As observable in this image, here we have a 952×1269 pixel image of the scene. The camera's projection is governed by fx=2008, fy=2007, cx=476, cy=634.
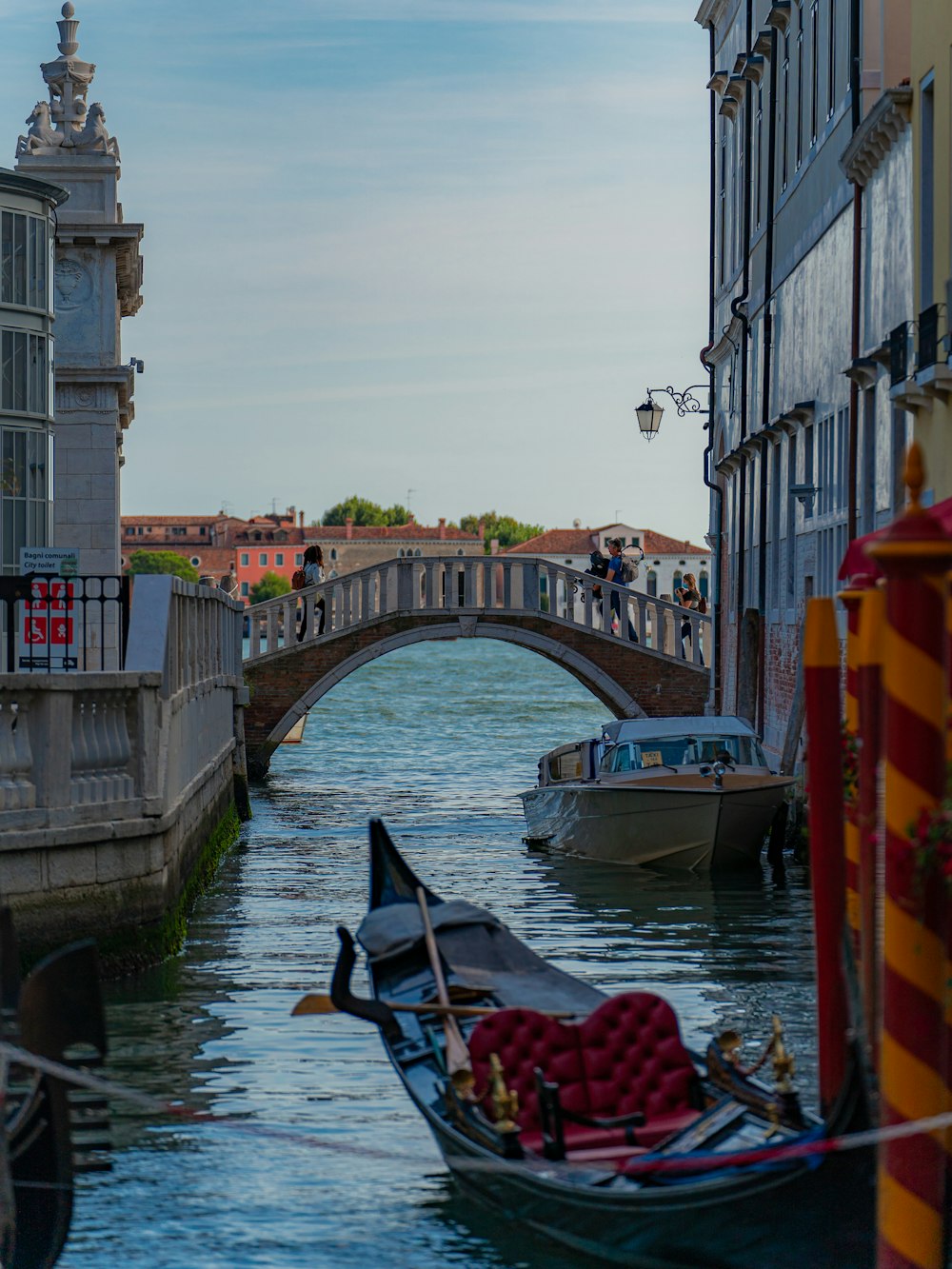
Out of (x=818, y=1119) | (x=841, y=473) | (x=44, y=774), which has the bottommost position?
(x=818, y=1119)

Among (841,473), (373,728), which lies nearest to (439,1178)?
(841,473)

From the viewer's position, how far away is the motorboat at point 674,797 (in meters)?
13.4

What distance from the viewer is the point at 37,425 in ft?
43.3

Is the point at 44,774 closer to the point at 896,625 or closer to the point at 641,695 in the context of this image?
the point at 896,625

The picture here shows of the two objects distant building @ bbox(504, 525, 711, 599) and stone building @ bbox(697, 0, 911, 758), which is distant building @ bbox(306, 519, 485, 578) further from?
stone building @ bbox(697, 0, 911, 758)

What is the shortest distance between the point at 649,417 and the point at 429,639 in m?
4.62

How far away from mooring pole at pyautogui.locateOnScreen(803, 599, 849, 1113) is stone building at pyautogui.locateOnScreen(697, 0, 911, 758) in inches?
282

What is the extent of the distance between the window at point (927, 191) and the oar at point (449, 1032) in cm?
538

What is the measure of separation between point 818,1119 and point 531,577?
1763cm

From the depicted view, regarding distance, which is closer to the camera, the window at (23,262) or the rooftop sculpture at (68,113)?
the window at (23,262)

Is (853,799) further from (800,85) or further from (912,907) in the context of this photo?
(800,85)

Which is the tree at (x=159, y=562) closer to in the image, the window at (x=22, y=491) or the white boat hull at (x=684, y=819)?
the white boat hull at (x=684, y=819)

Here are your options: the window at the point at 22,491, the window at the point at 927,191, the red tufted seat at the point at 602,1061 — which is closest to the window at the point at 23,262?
the window at the point at 22,491

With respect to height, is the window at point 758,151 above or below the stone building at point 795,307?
above
